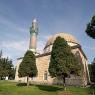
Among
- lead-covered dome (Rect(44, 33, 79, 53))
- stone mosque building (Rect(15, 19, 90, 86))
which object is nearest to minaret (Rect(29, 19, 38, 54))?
stone mosque building (Rect(15, 19, 90, 86))

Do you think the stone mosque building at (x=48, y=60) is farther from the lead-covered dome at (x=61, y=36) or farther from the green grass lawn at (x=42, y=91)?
the green grass lawn at (x=42, y=91)

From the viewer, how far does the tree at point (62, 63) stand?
1399 inches

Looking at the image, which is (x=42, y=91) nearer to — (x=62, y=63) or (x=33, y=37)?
(x=62, y=63)

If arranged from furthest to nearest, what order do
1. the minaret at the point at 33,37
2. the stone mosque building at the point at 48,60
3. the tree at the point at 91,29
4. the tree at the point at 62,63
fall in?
the minaret at the point at 33,37 < the stone mosque building at the point at 48,60 < the tree at the point at 91,29 < the tree at the point at 62,63

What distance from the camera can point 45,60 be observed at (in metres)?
62.5

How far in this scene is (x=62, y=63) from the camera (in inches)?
1405

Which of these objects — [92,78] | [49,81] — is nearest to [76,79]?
[49,81]

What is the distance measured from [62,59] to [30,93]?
7.70 m

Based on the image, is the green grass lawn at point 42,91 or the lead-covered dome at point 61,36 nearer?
the green grass lawn at point 42,91

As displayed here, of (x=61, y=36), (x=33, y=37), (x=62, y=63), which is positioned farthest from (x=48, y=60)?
(x=62, y=63)

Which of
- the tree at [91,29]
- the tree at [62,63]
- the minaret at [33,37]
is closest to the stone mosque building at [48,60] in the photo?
the minaret at [33,37]

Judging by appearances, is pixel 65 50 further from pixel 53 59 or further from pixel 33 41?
pixel 33 41

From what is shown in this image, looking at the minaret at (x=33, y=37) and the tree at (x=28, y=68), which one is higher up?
the minaret at (x=33, y=37)

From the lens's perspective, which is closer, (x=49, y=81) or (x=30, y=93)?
(x=30, y=93)
